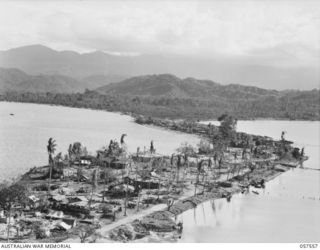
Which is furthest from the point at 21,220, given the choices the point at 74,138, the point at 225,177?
the point at 74,138

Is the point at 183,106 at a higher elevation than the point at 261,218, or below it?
higher

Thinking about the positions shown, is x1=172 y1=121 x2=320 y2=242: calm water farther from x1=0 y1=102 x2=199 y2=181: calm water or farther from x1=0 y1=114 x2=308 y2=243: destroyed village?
x1=0 y1=102 x2=199 y2=181: calm water

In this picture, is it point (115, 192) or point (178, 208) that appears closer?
point (178, 208)

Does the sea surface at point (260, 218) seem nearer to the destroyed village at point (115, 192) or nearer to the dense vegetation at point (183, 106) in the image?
the destroyed village at point (115, 192)

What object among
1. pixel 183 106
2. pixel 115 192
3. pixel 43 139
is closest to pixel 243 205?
pixel 115 192

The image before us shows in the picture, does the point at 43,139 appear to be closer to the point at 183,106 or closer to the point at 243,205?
the point at 243,205

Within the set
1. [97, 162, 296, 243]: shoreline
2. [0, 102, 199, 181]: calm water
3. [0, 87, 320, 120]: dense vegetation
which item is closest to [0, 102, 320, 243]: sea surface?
[0, 102, 199, 181]: calm water

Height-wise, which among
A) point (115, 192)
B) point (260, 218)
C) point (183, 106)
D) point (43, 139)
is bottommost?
point (260, 218)

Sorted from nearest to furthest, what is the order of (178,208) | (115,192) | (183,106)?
(178,208)
(115,192)
(183,106)
